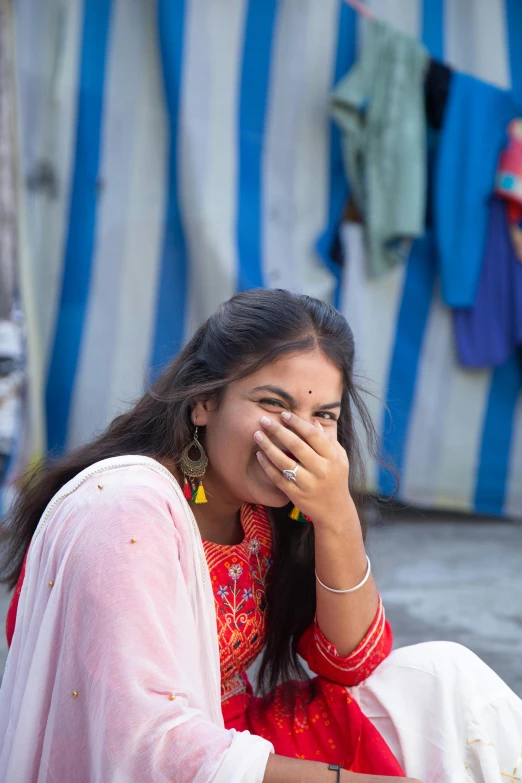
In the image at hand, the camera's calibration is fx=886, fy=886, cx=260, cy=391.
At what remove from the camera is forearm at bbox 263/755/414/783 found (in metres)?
1.54

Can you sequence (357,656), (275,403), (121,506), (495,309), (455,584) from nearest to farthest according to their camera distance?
(121,506) → (275,403) → (357,656) → (455,584) → (495,309)

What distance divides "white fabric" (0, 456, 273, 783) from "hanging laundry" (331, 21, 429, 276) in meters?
3.27

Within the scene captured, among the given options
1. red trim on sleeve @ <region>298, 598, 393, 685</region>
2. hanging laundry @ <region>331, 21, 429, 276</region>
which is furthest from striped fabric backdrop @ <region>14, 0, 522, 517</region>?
red trim on sleeve @ <region>298, 598, 393, 685</region>

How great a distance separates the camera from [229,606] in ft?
6.73

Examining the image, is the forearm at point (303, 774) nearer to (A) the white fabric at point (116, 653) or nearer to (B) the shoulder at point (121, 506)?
(A) the white fabric at point (116, 653)

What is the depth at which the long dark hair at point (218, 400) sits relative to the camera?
6.40ft

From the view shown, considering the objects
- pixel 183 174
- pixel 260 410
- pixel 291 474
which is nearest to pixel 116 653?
pixel 291 474

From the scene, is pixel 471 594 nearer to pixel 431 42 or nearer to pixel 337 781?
pixel 337 781

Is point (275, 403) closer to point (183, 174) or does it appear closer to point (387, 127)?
point (183, 174)

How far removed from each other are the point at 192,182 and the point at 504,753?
345cm

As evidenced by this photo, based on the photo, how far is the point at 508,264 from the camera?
15.8 feet

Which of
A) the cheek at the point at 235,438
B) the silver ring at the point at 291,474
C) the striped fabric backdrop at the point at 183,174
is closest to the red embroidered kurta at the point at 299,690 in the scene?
the cheek at the point at 235,438

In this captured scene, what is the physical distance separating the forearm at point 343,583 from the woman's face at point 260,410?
Result: 14 centimetres

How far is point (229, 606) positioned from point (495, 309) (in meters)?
3.28
